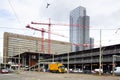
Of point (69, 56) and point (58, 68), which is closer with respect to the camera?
point (58, 68)

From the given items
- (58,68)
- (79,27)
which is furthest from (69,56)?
(58,68)

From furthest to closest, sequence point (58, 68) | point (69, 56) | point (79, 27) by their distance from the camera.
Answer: point (69, 56) → point (79, 27) → point (58, 68)

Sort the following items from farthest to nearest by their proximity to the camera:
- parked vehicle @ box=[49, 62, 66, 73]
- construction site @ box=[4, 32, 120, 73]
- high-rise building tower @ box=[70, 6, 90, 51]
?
1. high-rise building tower @ box=[70, 6, 90, 51]
2. construction site @ box=[4, 32, 120, 73]
3. parked vehicle @ box=[49, 62, 66, 73]

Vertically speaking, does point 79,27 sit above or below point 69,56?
above

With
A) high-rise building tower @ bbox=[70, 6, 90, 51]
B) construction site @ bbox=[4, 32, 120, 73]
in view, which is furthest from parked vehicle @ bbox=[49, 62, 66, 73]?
high-rise building tower @ bbox=[70, 6, 90, 51]

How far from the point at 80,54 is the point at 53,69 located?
108 ft

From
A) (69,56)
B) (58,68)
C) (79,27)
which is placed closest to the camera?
(58,68)

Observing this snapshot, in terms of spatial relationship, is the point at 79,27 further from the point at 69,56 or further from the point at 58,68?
the point at 58,68

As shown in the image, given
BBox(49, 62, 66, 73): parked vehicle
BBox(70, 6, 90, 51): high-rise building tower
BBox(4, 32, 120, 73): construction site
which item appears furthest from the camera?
BBox(70, 6, 90, 51): high-rise building tower

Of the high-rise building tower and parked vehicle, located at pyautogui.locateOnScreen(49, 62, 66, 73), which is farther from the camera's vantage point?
the high-rise building tower

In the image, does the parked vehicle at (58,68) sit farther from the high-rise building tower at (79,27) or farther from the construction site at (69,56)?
the high-rise building tower at (79,27)

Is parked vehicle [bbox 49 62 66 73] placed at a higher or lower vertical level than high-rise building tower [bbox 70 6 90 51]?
lower

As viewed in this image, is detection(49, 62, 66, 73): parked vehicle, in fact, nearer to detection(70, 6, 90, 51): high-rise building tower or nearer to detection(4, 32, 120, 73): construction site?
detection(4, 32, 120, 73): construction site

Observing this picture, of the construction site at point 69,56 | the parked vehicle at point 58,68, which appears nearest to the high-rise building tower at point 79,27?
the construction site at point 69,56
